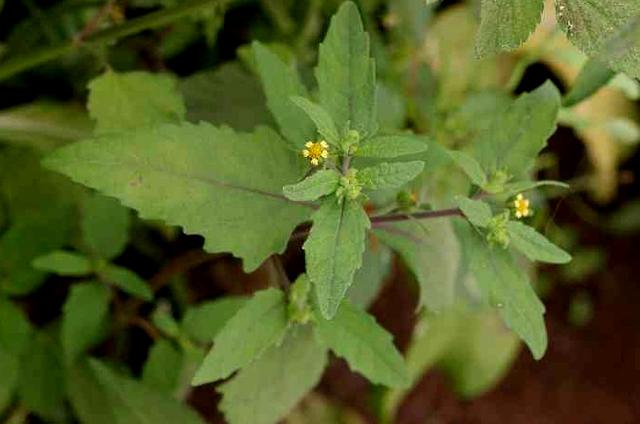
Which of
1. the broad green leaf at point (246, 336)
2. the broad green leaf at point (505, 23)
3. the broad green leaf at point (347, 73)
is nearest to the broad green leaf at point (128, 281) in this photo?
the broad green leaf at point (246, 336)

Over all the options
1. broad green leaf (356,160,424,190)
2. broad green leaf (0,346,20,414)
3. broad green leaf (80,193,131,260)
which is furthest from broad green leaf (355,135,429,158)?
broad green leaf (0,346,20,414)

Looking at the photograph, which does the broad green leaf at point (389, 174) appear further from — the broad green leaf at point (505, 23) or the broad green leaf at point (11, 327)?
the broad green leaf at point (11, 327)

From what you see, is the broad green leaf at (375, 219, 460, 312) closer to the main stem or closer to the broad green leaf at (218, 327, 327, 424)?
the broad green leaf at (218, 327, 327, 424)

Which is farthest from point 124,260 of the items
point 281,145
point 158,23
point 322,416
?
point 281,145

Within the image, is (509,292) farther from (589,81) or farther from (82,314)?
(82,314)

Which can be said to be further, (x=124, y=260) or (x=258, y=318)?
(x=124, y=260)

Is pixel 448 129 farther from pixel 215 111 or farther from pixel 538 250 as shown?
pixel 538 250
